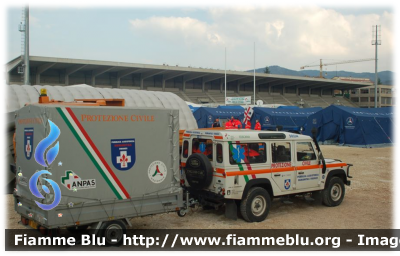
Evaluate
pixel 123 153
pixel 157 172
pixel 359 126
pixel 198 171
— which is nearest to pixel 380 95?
pixel 359 126

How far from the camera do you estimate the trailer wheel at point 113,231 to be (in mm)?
6137

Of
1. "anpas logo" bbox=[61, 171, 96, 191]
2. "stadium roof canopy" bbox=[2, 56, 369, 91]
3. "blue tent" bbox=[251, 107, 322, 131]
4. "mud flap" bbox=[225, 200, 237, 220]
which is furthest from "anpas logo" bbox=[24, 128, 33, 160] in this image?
"stadium roof canopy" bbox=[2, 56, 369, 91]

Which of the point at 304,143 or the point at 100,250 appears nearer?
the point at 100,250

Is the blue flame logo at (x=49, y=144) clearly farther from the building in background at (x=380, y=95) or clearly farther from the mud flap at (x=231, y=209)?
the building in background at (x=380, y=95)

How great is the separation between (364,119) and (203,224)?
2200 cm

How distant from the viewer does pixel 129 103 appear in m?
19.1

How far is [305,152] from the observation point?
9008 mm

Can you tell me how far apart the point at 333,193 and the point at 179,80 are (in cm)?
5035

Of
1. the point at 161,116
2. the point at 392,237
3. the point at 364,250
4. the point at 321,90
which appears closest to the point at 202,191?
the point at 161,116

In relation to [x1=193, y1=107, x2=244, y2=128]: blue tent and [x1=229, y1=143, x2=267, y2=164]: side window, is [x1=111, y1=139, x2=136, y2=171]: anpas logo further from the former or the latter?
[x1=193, y1=107, x2=244, y2=128]: blue tent

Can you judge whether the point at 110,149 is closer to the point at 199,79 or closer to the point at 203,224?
the point at 203,224

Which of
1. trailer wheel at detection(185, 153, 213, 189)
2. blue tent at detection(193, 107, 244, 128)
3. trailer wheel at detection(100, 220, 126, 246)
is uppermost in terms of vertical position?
blue tent at detection(193, 107, 244, 128)

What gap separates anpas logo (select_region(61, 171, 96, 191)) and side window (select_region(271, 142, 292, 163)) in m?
4.25

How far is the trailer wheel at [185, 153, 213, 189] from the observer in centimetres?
752
